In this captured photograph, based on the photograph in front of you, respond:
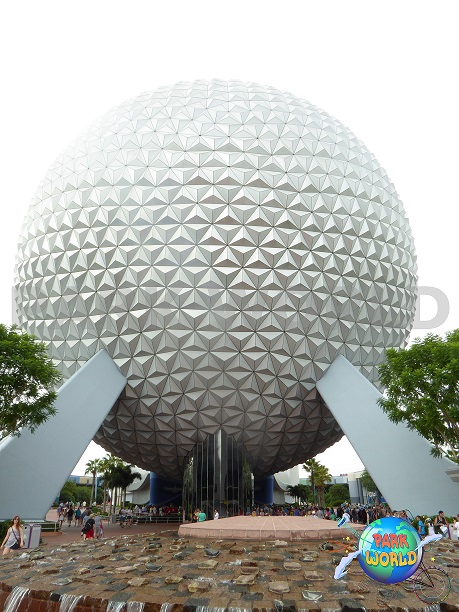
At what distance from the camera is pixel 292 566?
6.89 meters

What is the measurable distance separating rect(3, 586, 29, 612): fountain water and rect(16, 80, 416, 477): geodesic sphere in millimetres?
14856

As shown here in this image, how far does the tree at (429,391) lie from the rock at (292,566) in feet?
36.9

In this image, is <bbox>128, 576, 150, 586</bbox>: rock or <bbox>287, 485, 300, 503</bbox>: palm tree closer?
<bbox>128, 576, 150, 586</bbox>: rock

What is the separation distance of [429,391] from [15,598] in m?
14.9

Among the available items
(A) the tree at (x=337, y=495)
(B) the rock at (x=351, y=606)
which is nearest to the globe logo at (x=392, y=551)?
(B) the rock at (x=351, y=606)

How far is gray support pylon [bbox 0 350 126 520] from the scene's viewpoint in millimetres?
15859

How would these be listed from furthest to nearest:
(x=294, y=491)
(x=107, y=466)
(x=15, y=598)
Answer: (x=294, y=491) → (x=107, y=466) → (x=15, y=598)

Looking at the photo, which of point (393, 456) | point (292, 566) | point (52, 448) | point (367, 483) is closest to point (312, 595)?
point (292, 566)

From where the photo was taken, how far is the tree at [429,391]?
16.5 metres

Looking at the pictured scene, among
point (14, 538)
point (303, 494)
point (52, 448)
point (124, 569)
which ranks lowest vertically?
Result: point (124, 569)

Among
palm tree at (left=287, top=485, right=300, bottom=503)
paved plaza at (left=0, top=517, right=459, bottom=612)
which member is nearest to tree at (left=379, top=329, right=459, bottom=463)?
paved plaza at (left=0, top=517, right=459, bottom=612)

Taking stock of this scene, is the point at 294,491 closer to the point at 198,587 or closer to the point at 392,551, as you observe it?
the point at 198,587

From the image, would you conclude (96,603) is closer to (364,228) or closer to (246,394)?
(246,394)

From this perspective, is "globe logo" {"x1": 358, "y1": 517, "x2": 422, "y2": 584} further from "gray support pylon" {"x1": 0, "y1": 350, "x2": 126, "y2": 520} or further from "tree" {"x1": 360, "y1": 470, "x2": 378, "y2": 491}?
"tree" {"x1": 360, "y1": 470, "x2": 378, "y2": 491}
